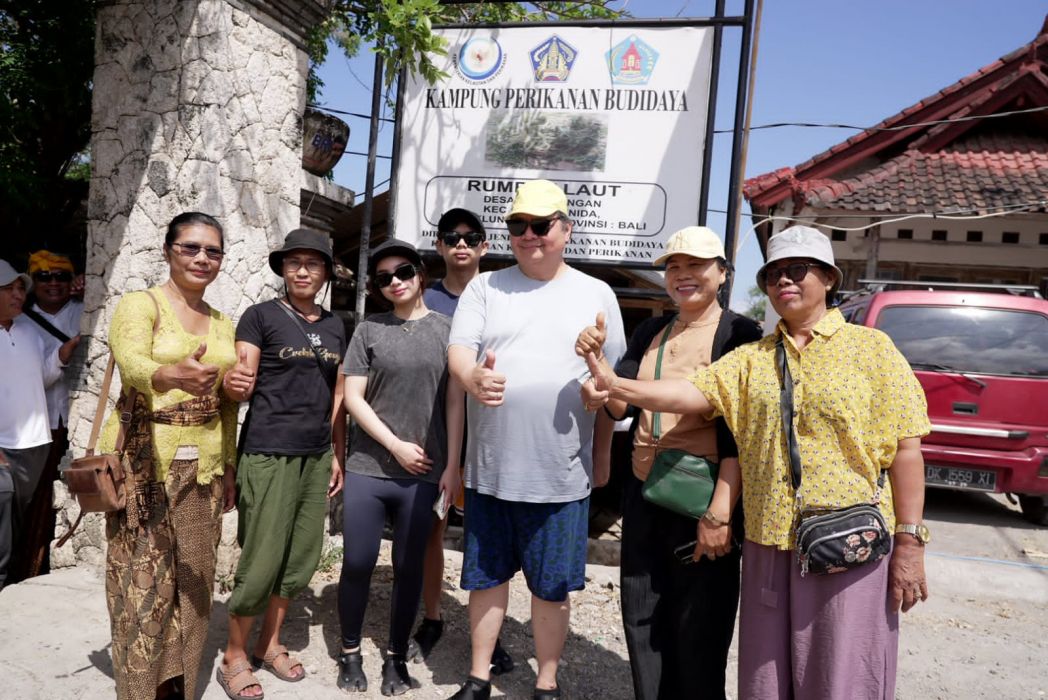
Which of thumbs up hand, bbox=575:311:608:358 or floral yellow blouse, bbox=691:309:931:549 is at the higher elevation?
thumbs up hand, bbox=575:311:608:358

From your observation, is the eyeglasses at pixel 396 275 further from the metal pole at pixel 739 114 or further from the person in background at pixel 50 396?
the person in background at pixel 50 396

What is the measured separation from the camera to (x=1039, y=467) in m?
5.16

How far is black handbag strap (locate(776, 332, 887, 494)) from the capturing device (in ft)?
6.61

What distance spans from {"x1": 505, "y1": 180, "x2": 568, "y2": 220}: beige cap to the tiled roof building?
25.5 feet

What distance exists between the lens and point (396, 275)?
2896mm

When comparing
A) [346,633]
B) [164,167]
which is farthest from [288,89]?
[346,633]

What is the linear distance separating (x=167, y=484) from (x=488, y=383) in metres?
1.27

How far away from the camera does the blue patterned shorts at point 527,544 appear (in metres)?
2.56

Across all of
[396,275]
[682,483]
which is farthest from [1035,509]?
[396,275]

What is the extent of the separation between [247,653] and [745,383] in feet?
8.27

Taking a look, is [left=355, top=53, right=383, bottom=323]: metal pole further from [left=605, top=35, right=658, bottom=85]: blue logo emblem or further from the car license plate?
the car license plate

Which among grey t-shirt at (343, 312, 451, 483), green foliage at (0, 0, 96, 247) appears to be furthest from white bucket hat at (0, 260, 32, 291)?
grey t-shirt at (343, 312, 451, 483)

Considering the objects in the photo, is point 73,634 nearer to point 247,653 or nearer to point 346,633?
point 247,653

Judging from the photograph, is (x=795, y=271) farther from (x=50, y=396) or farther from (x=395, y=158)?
(x=50, y=396)
